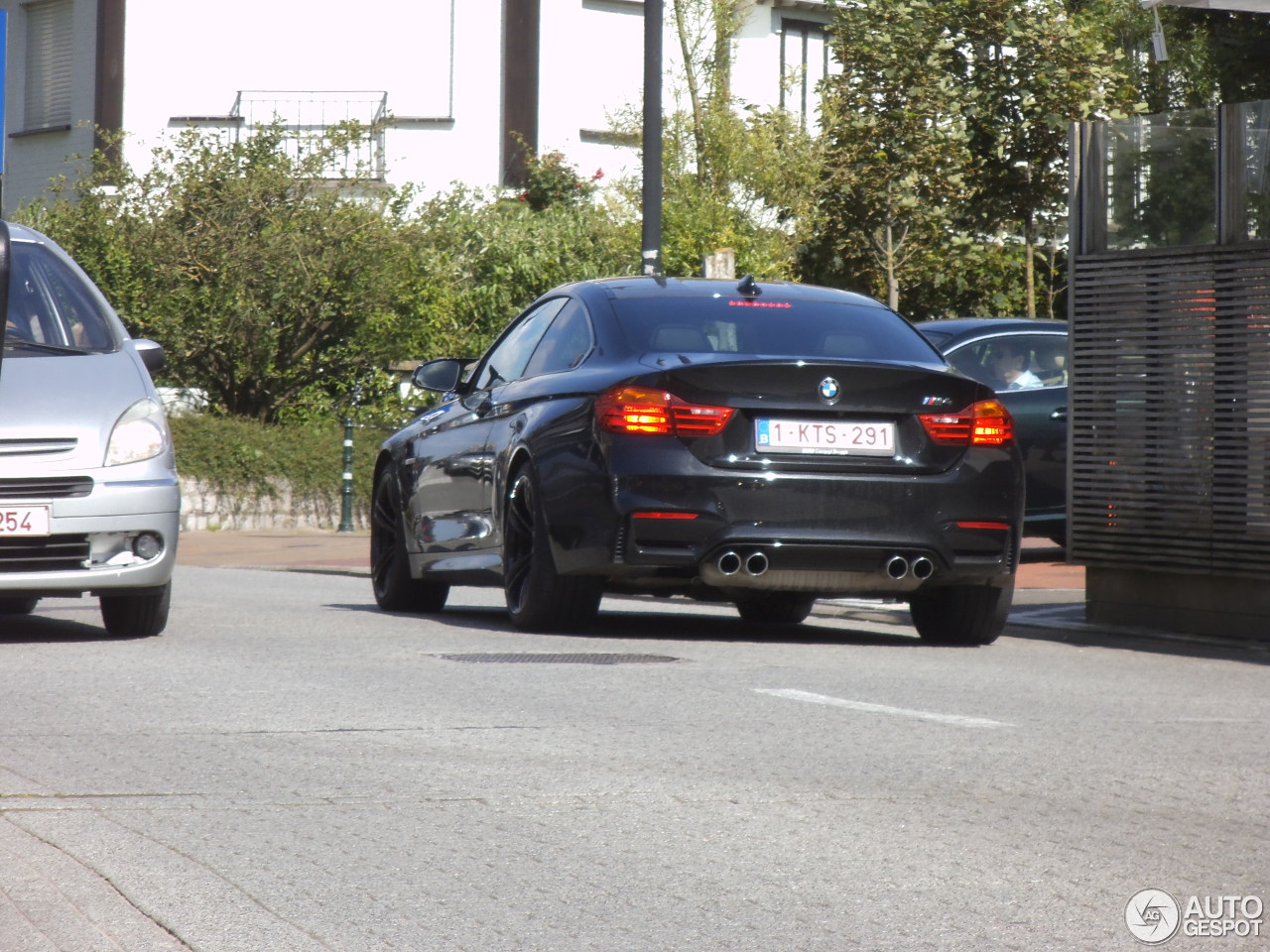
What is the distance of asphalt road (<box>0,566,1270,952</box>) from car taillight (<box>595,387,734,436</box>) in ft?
2.99

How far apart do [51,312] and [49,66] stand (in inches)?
1100

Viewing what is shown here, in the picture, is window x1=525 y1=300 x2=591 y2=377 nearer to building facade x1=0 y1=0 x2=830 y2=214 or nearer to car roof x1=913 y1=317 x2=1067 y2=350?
car roof x1=913 y1=317 x2=1067 y2=350

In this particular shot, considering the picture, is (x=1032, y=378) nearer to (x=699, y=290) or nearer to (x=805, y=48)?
(x=699, y=290)

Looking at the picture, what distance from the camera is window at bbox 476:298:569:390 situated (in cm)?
1073

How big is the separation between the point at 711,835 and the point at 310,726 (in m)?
2.03

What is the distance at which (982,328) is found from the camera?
14.9 meters

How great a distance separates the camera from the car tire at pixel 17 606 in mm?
11453

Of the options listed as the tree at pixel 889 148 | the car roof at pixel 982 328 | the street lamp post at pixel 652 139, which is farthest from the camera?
the tree at pixel 889 148

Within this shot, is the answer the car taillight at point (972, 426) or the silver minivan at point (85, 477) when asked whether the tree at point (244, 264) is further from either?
the car taillight at point (972, 426)

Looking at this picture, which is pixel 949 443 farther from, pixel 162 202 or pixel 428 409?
pixel 162 202

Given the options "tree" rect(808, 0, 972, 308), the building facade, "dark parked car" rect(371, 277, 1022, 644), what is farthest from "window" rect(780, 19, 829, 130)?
"dark parked car" rect(371, 277, 1022, 644)

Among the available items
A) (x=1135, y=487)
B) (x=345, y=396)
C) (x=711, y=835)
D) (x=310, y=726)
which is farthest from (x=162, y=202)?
(x=711, y=835)

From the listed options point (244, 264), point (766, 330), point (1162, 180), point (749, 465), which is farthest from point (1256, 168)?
point (244, 264)

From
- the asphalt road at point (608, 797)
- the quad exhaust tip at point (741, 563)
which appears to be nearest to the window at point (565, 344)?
the quad exhaust tip at point (741, 563)
